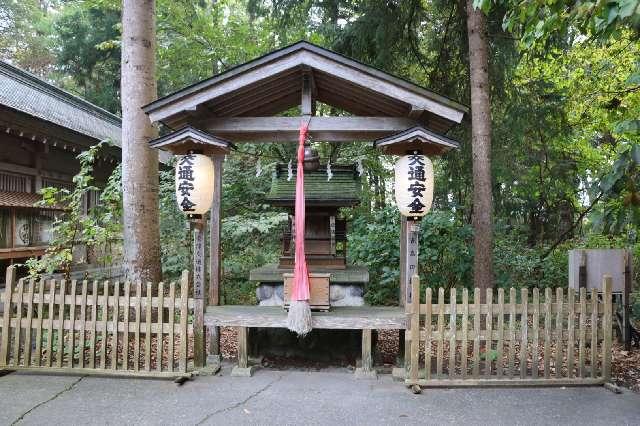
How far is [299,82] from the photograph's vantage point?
6.22m

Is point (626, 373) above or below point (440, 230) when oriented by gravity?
below

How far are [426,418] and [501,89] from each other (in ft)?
24.7

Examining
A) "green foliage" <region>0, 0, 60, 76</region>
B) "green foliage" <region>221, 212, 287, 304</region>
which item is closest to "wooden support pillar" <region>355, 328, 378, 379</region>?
"green foliage" <region>221, 212, 287, 304</region>

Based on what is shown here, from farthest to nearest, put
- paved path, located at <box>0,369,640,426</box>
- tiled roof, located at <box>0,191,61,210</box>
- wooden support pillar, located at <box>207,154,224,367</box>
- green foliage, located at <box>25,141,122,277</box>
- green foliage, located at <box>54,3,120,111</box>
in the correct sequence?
green foliage, located at <box>54,3,120,111</box> < tiled roof, located at <box>0,191,61,210</box> < green foliage, located at <box>25,141,122,277</box> < wooden support pillar, located at <box>207,154,224,367</box> < paved path, located at <box>0,369,640,426</box>

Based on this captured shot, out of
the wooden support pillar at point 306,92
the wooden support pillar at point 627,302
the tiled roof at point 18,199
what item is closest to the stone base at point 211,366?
the wooden support pillar at point 306,92

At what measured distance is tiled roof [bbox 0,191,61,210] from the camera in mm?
9463

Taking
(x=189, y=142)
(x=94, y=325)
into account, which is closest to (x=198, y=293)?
(x=94, y=325)

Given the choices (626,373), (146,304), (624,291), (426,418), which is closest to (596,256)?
(624,291)

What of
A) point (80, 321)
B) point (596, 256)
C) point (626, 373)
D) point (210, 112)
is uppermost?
point (210, 112)

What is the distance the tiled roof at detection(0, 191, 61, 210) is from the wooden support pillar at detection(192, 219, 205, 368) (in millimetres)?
5943

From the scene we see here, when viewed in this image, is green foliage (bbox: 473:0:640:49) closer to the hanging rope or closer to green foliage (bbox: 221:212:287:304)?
the hanging rope

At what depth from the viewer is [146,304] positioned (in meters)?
5.13

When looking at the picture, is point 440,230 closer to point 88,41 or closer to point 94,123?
point 94,123

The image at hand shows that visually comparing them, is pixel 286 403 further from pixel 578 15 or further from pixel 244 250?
pixel 244 250
